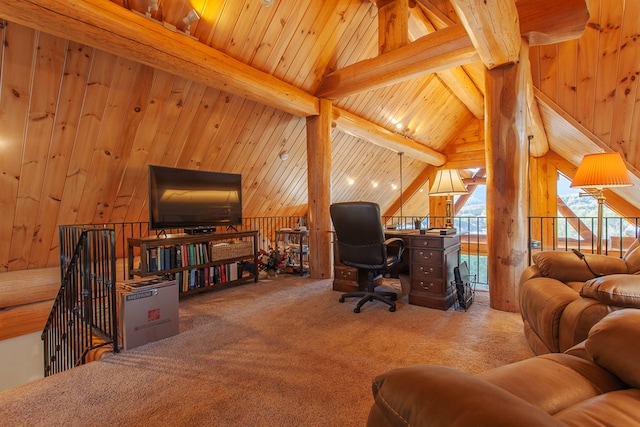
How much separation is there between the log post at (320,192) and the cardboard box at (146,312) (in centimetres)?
221

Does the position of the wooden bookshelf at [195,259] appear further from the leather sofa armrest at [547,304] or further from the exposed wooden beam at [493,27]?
the exposed wooden beam at [493,27]

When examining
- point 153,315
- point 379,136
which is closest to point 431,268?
point 153,315

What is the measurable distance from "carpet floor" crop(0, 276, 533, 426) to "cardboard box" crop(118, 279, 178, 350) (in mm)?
86

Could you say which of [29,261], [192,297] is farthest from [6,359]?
[192,297]

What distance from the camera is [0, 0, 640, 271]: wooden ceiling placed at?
262cm

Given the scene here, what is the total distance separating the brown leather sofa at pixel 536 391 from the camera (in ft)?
1.93

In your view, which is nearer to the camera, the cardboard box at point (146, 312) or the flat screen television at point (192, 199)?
the cardboard box at point (146, 312)

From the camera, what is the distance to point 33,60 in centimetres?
260

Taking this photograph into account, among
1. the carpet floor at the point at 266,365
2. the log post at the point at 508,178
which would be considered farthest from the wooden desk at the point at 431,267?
the log post at the point at 508,178

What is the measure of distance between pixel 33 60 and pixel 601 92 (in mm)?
5503

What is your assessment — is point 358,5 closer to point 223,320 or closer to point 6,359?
point 223,320

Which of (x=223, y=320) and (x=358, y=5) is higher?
(x=358, y=5)

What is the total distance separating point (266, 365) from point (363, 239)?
140 centimetres

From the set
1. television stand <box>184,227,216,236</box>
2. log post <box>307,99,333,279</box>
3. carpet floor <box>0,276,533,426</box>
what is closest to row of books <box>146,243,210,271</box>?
television stand <box>184,227,216,236</box>
